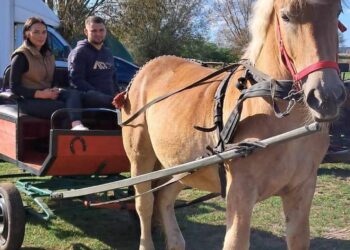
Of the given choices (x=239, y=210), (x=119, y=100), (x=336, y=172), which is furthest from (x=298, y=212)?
(x=336, y=172)

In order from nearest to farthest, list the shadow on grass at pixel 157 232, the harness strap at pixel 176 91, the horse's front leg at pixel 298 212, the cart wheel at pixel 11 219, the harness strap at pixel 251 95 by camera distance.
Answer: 1. the harness strap at pixel 251 95
2. the horse's front leg at pixel 298 212
3. the harness strap at pixel 176 91
4. the cart wheel at pixel 11 219
5. the shadow on grass at pixel 157 232

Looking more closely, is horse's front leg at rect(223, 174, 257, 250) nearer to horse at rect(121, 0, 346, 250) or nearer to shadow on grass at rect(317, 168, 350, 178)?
horse at rect(121, 0, 346, 250)

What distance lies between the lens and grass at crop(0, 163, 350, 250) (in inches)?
186

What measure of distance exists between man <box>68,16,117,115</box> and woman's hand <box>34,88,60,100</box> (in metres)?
0.23

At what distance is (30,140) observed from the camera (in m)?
5.01

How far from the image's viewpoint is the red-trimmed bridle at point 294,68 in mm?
2375

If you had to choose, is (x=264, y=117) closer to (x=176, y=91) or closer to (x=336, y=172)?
(x=176, y=91)

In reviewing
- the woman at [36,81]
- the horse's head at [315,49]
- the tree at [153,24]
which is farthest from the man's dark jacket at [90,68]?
the tree at [153,24]

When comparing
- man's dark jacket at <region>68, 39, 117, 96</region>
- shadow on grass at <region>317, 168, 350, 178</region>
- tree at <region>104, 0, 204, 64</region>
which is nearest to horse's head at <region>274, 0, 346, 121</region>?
man's dark jacket at <region>68, 39, 117, 96</region>

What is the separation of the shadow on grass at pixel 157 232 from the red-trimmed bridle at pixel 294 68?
239 centimetres

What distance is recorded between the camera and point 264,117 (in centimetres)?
287

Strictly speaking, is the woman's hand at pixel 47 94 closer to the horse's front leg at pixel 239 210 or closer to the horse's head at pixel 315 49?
the horse's front leg at pixel 239 210

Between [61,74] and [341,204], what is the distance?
3.31m

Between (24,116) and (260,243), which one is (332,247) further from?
(24,116)
